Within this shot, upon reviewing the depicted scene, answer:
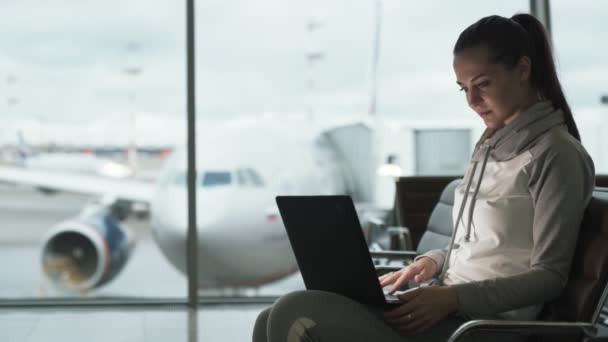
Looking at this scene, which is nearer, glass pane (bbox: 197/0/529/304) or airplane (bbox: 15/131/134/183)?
glass pane (bbox: 197/0/529/304)

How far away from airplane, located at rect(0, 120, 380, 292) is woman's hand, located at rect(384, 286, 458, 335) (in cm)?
464

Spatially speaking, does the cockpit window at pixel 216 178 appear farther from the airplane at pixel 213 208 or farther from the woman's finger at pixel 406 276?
the woman's finger at pixel 406 276

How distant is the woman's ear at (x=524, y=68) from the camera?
0.95 metres

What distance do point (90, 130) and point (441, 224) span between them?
16.6 feet

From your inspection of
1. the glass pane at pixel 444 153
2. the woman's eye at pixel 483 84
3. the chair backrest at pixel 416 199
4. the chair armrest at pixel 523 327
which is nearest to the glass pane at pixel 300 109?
the glass pane at pixel 444 153

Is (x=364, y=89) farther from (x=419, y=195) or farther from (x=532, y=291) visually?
(x=532, y=291)

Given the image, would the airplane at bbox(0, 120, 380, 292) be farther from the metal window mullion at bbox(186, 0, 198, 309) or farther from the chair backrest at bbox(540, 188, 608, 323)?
the chair backrest at bbox(540, 188, 608, 323)

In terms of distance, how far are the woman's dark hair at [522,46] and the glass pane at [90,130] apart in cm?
314

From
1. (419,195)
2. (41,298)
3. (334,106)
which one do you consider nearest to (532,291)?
(419,195)

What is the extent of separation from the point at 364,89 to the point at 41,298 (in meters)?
2.87

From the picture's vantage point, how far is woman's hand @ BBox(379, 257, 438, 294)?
1056mm

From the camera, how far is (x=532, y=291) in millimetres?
862

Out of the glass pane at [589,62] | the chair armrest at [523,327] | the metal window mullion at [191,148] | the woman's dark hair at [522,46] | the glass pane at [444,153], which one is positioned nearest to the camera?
the chair armrest at [523,327]

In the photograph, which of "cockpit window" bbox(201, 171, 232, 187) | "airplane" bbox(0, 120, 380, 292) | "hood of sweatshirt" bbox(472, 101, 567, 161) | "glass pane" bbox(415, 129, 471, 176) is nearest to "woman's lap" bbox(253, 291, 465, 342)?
"hood of sweatshirt" bbox(472, 101, 567, 161)
